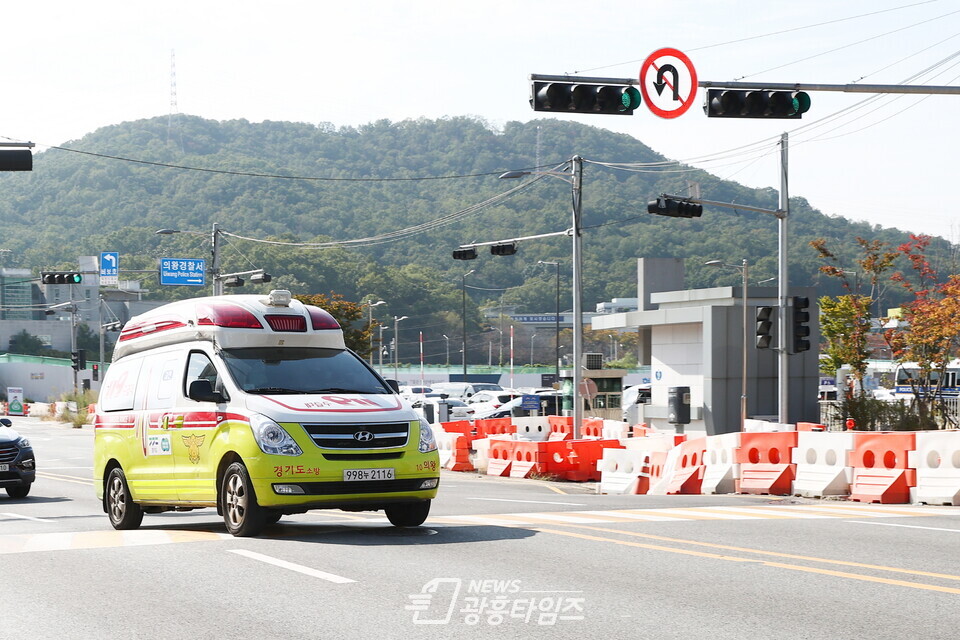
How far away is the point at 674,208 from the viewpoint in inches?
1232

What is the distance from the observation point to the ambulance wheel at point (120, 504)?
1397cm

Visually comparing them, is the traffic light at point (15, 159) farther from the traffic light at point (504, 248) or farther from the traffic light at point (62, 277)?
the traffic light at point (62, 277)

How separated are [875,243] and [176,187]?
12960 cm

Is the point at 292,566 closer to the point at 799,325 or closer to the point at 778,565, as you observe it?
the point at 778,565

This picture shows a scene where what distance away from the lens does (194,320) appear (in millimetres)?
13250

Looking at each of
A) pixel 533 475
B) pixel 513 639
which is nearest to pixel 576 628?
pixel 513 639

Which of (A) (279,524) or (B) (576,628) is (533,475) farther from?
(B) (576,628)

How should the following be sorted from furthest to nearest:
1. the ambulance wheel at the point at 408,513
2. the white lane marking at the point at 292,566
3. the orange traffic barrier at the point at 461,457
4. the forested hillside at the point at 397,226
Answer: the forested hillside at the point at 397,226
the orange traffic barrier at the point at 461,457
the ambulance wheel at the point at 408,513
the white lane marking at the point at 292,566

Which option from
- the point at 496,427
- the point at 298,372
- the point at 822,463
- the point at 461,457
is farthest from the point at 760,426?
the point at 298,372

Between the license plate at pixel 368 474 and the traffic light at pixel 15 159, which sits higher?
the traffic light at pixel 15 159

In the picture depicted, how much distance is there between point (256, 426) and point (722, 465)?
11551mm

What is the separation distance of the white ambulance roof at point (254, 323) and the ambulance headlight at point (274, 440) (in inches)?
62.5

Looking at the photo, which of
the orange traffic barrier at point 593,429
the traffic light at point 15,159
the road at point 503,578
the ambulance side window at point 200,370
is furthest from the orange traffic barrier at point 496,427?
the ambulance side window at point 200,370

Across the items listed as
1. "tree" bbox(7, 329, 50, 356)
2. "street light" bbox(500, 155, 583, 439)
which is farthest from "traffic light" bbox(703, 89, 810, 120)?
"tree" bbox(7, 329, 50, 356)
